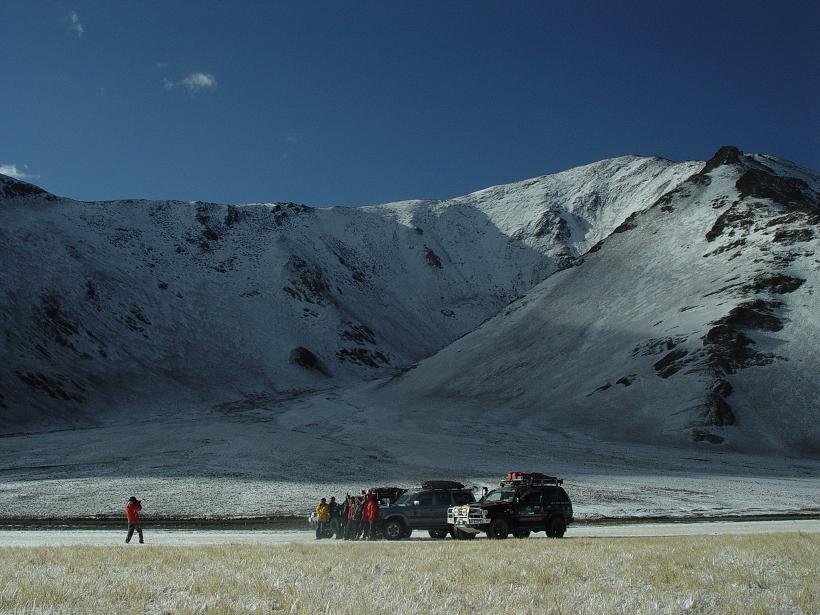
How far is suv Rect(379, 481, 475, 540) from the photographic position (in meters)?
28.3

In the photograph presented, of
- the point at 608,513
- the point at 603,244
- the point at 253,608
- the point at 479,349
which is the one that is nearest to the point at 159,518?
the point at 608,513

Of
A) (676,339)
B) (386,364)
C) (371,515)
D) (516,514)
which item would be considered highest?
(386,364)

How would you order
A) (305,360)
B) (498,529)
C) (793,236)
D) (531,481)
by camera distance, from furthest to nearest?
(305,360), (793,236), (531,481), (498,529)

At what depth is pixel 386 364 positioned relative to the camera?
158m

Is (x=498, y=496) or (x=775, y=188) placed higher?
(x=775, y=188)

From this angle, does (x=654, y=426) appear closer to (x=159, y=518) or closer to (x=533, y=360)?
(x=533, y=360)

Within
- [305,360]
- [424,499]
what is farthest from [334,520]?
[305,360]

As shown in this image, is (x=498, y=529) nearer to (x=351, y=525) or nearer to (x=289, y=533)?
(x=351, y=525)

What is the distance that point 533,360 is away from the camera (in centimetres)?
11262

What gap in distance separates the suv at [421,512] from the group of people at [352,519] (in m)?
0.64

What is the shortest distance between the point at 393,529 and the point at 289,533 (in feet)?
14.2

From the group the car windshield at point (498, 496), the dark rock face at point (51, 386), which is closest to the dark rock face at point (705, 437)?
the car windshield at point (498, 496)

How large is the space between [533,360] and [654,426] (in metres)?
31.8

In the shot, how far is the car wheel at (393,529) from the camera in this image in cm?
2817
